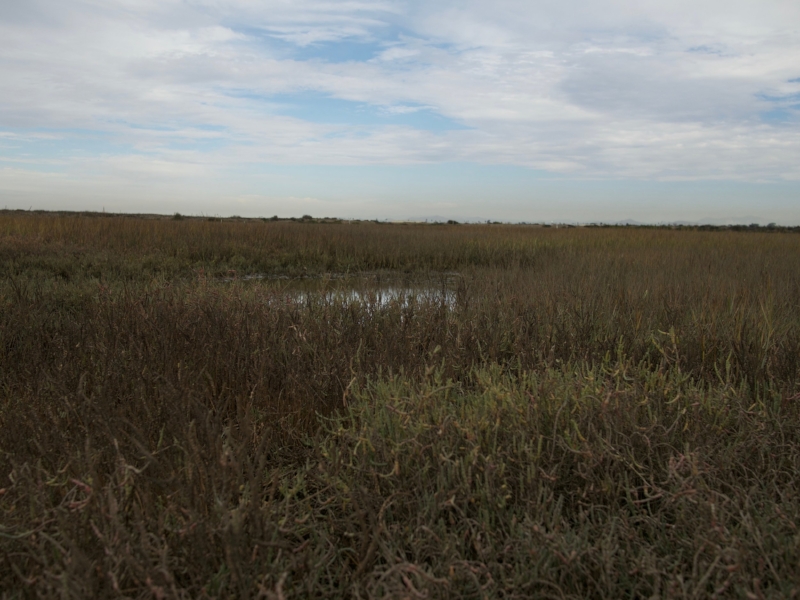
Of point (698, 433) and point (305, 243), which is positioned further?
point (305, 243)

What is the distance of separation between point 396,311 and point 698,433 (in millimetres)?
2886

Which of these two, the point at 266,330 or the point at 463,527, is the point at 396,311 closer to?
the point at 266,330

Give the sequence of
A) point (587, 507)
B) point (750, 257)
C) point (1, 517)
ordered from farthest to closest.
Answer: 1. point (750, 257)
2. point (587, 507)
3. point (1, 517)

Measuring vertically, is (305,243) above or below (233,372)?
above

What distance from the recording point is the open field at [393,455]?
1562mm

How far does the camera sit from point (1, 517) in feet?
5.86

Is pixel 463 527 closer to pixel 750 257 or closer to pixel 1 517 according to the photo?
pixel 1 517

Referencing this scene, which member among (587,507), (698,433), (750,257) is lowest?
(587,507)

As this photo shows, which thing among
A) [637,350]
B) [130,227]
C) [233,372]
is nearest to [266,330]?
[233,372]

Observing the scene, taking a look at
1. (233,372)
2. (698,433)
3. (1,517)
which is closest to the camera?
(1,517)

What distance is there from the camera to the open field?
1.56 meters

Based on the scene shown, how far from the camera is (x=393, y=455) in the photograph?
6.96 ft

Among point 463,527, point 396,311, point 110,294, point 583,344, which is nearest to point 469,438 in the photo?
point 463,527

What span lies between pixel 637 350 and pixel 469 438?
2249mm
